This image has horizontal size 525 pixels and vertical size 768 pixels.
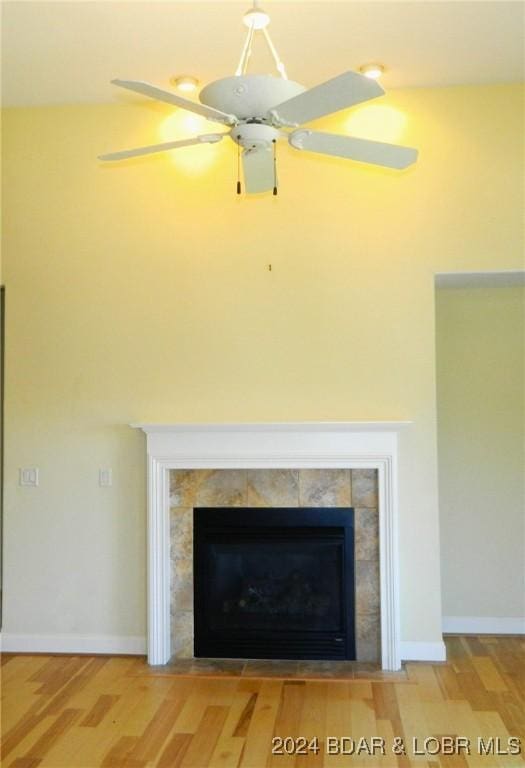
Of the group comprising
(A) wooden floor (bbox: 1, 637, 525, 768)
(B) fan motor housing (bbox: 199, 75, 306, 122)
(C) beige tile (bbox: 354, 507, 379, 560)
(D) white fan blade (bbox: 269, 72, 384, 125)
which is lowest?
(A) wooden floor (bbox: 1, 637, 525, 768)

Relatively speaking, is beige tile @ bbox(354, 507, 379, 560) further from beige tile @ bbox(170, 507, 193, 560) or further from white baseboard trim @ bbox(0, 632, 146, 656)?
white baseboard trim @ bbox(0, 632, 146, 656)

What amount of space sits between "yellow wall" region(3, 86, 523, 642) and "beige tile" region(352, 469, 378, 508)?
0.63 ft

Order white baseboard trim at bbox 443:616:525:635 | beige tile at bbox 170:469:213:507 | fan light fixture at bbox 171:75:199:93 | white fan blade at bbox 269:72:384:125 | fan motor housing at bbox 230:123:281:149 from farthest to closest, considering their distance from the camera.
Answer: white baseboard trim at bbox 443:616:525:635 < beige tile at bbox 170:469:213:507 < fan light fixture at bbox 171:75:199:93 < fan motor housing at bbox 230:123:281:149 < white fan blade at bbox 269:72:384:125

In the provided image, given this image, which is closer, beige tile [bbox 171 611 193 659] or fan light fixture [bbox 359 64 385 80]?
fan light fixture [bbox 359 64 385 80]

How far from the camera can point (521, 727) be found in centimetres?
305

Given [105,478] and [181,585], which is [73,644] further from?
[105,478]

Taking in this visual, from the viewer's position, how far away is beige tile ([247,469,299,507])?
155 inches

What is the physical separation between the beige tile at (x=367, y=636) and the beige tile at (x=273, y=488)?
755 millimetres

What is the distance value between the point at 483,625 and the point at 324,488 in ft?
4.79

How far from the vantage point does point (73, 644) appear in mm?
4078

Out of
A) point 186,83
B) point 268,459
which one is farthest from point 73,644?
point 186,83

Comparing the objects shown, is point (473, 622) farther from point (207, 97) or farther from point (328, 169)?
point (207, 97)

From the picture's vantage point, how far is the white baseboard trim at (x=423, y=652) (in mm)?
3881

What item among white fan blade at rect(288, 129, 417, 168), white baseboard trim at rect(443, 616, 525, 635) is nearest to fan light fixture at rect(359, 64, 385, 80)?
white fan blade at rect(288, 129, 417, 168)
